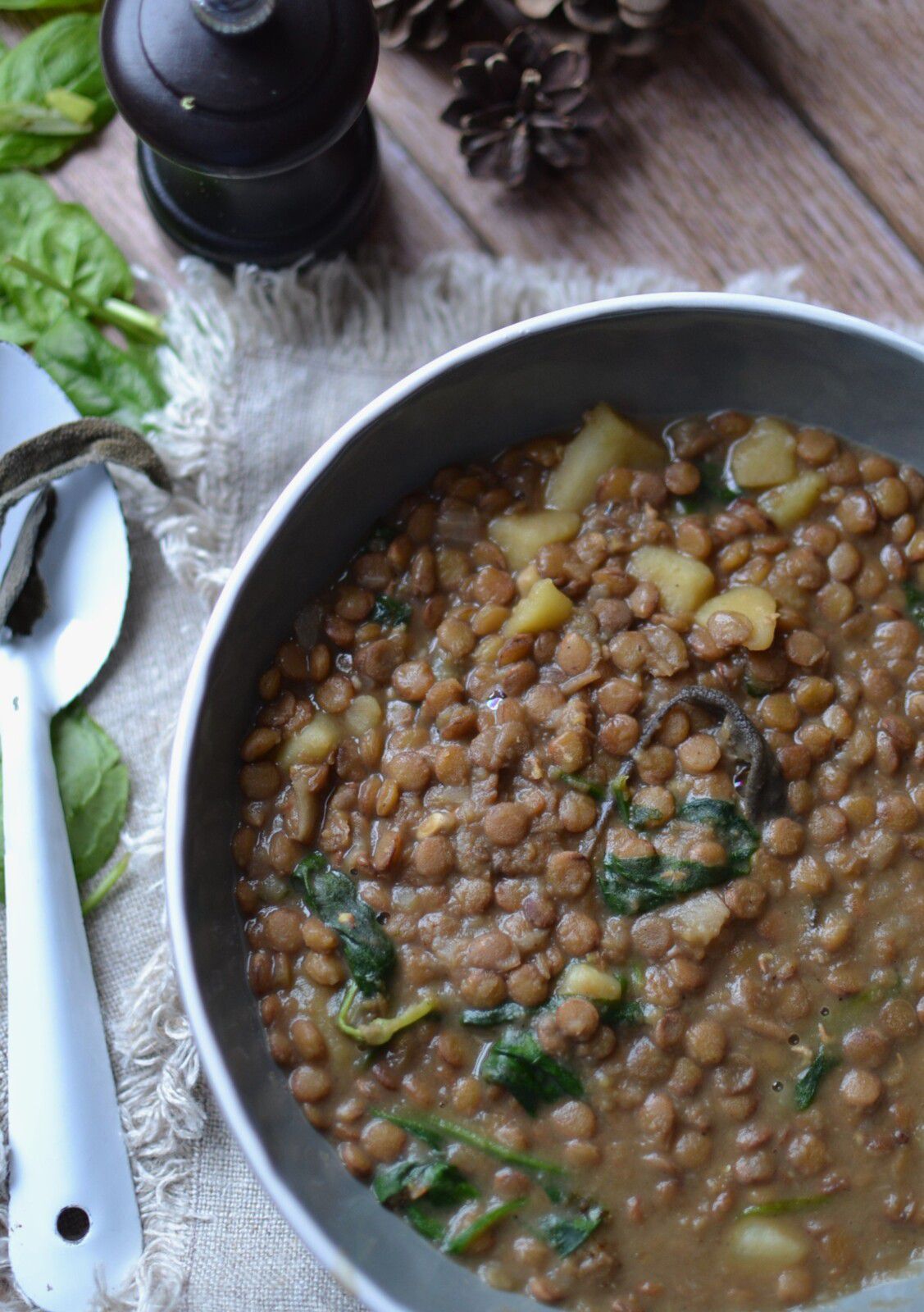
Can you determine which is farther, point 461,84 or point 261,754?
point 461,84

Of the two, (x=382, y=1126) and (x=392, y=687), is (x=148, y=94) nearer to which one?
(x=392, y=687)

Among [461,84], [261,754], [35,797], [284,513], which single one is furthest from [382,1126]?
[461,84]

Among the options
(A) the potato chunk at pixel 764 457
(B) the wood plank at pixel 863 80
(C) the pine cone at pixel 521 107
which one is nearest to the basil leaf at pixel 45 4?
(C) the pine cone at pixel 521 107

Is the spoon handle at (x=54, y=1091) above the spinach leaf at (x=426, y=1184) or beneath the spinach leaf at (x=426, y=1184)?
above

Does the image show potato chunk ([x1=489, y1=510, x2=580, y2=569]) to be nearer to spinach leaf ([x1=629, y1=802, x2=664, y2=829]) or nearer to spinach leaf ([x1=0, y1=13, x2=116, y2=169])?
spinach leaf ([x1=629, y1=802, x2=664, y2=829])

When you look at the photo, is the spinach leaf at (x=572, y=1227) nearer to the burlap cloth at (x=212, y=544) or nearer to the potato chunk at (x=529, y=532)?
the burlap cloth at (x=212, y=544)

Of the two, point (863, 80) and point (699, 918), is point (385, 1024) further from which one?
point (863, 80)
